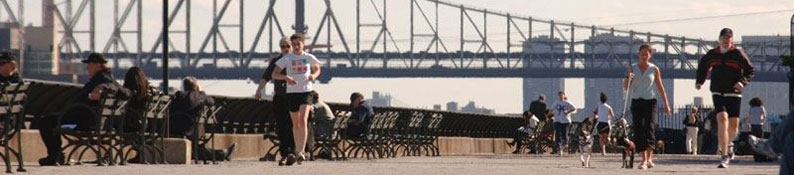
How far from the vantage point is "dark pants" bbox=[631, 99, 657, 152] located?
58.8ft

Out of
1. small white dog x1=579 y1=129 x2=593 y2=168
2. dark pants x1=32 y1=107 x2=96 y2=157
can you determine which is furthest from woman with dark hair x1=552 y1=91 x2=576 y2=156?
dark pants x1=32 y1=107 x2=96 y2=157

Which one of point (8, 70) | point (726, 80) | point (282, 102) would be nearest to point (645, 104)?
point (726, 80)

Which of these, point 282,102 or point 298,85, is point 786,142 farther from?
point 282,102

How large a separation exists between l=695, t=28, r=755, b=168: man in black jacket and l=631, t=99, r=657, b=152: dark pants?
1.19 feet

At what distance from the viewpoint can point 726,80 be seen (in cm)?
1795

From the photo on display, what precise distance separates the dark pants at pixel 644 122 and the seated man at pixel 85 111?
3568 millimetres

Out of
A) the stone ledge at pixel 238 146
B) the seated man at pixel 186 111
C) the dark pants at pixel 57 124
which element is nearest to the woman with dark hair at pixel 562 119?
the stone ledge at pixel 238 146

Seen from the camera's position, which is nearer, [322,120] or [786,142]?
[786,142]

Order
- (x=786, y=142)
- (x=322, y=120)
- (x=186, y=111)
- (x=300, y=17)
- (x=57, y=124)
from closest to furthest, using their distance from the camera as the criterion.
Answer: (x=786, y=142)
(x=57, y=124)
(x=186, y=111)
(x=322, y=120)
(x=300, y=17)

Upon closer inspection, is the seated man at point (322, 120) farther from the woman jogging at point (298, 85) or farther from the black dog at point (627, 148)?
the black dog at point (627, 148)

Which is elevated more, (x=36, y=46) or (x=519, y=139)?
(x=36, y=46)

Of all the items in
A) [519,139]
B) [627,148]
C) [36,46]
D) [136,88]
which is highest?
[36,46]

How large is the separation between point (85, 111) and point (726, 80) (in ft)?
14.6

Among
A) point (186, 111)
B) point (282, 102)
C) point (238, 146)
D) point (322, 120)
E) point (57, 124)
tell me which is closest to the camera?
point (57, 124)
